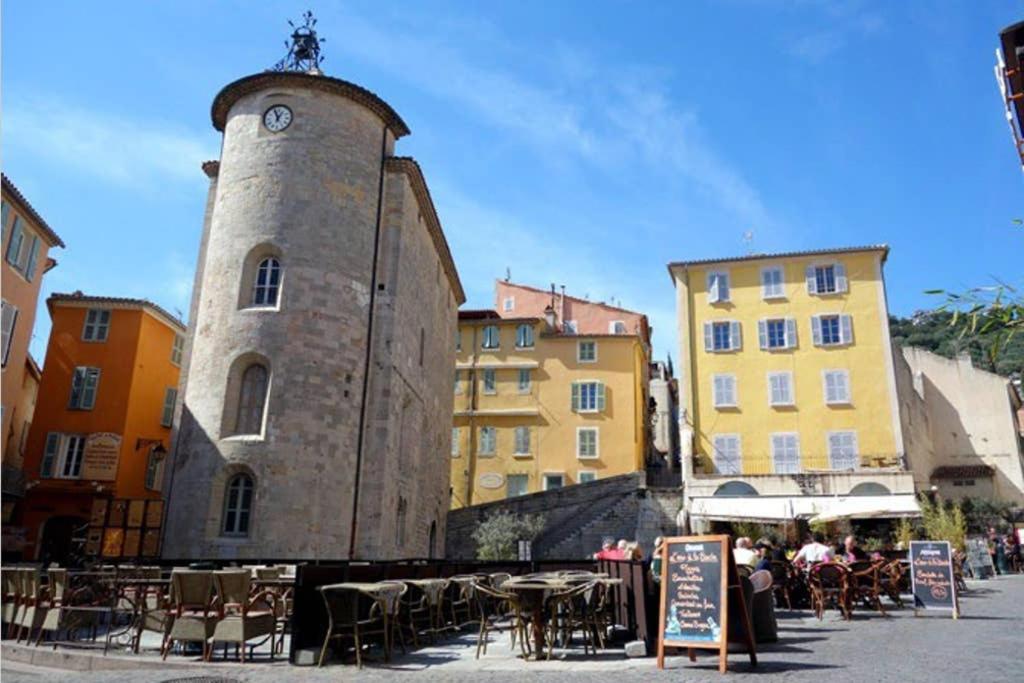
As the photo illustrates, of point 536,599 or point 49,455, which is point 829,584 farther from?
point 49,455

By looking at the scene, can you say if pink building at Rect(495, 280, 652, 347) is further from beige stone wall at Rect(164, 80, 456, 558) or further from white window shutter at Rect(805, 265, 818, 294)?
beige stone wall at Rect(164, 80, 456, 558)

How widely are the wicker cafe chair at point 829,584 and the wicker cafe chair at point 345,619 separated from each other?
23.8 ft

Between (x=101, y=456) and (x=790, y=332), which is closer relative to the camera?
(x=101, y=456)

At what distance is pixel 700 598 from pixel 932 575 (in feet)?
23.3

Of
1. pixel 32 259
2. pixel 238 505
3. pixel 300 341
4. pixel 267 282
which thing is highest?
pixel 32 259

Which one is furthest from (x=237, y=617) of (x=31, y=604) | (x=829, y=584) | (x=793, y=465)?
(x=793, y=465)

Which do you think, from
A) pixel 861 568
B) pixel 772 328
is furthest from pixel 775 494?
pixel 861 568

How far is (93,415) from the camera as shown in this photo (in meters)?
25.6

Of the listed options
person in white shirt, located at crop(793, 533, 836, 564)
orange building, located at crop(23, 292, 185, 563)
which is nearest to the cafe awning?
person in white shirt, located at crop(793, 533, 836, 564)

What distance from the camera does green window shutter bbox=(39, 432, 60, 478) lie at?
2469 centimetres

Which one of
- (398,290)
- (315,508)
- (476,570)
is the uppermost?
(398,290)

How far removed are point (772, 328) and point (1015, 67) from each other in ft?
58.9

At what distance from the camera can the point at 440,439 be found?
28.9 m

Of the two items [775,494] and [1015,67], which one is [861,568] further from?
[775,494]
